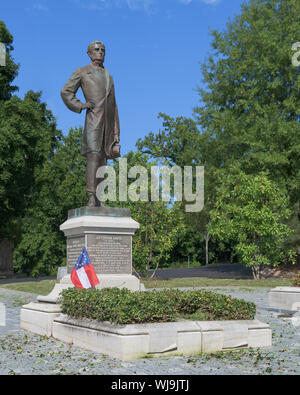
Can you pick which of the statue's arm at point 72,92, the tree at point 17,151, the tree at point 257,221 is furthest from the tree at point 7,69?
the statue's arm at point 72,92

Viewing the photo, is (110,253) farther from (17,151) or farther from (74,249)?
(17,151)

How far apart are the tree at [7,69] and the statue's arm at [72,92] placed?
1910cm

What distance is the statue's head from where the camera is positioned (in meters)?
11.6

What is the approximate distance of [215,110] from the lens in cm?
3209

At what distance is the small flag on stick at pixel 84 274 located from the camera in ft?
33.3

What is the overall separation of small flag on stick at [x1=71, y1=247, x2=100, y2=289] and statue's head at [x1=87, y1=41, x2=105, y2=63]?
15.2 feet

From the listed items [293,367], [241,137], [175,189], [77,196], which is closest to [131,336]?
[293,367]

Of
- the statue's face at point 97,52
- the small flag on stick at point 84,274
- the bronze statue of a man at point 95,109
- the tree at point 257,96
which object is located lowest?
the small flag on stick at point 84,274

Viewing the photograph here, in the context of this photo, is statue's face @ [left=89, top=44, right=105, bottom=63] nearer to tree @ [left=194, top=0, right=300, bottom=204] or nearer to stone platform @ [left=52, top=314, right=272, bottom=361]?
stone platform @ [left=52, top=314, right=272, bottom=361]

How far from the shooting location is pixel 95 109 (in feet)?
37.5

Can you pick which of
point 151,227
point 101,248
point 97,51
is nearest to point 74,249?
point 101,248

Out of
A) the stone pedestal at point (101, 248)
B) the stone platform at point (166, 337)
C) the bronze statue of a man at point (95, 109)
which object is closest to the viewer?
the stone platform at point (166, 337)

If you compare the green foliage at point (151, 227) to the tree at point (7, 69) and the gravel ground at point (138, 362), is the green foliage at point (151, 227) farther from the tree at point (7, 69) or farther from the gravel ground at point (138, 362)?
the gravel ground at point (138, 362)
